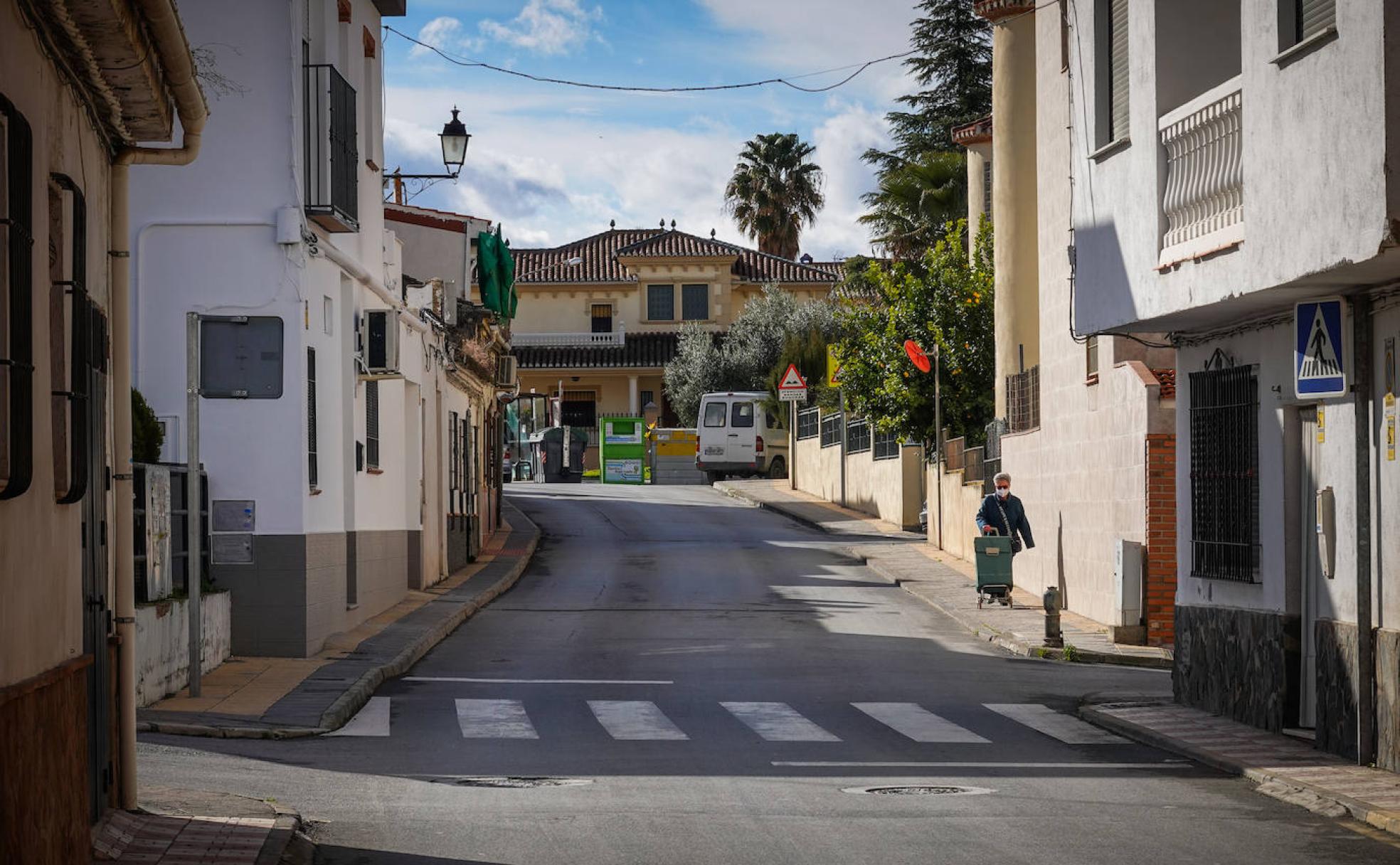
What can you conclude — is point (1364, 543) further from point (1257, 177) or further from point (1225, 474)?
point (1225, 474)

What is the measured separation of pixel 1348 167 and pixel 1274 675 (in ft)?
14.6

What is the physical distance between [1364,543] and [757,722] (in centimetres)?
475

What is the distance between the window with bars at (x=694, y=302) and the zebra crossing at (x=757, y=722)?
58.8 metres

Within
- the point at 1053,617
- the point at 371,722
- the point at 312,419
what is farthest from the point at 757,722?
the point at 312,419

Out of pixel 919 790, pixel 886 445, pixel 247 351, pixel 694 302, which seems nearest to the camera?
pixel 919 790

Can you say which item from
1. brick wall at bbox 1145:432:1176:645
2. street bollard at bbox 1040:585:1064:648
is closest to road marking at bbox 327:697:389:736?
street bollard at bbox 1040:585:1064:648

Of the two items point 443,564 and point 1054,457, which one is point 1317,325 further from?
point 443,564

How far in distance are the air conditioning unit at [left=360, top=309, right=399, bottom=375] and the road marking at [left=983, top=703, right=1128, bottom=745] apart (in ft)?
30.2

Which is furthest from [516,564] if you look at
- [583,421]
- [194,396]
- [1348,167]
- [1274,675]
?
[583,421]

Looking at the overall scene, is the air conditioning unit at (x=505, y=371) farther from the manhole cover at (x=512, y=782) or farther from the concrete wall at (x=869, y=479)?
the manhole cover at (x=512, y=782)

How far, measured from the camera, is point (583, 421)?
2894 inches

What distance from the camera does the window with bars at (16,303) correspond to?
6457 millimetres

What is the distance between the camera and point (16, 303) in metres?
6.62

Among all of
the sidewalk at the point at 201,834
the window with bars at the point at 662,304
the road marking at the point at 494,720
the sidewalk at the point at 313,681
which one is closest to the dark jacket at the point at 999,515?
the sidewalk at the point at 313,681
